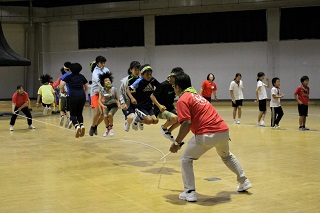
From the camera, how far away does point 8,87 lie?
33062 millimetres

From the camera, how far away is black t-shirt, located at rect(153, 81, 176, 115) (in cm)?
880

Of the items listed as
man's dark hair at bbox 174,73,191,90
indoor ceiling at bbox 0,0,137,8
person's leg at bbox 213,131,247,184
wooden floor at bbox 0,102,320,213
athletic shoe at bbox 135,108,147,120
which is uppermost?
indoor ceiling at bbox 0,0,137,8

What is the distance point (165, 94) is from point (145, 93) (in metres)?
0.67

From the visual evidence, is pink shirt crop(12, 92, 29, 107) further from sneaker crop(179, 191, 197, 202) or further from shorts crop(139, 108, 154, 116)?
sneaker crop(179, 191, 197, 202)

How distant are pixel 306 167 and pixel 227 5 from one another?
21.1 meters

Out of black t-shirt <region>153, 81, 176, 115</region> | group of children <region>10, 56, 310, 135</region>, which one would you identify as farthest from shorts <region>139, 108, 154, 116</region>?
black t-shirt <region>153, 81, 176, 115</region>

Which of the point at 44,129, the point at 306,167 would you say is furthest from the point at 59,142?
the point at 306,167

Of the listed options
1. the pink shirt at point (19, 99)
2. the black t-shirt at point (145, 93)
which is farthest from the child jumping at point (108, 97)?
the pink shirt at point (19, 99)

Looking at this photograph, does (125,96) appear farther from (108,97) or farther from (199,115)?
(199,115)

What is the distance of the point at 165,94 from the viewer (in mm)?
8906

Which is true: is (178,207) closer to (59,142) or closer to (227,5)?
(59,142)

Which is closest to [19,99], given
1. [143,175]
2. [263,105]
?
[263,105]

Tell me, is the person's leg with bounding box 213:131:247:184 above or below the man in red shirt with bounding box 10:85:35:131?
below

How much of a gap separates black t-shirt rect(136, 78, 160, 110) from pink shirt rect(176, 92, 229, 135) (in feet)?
10.7
